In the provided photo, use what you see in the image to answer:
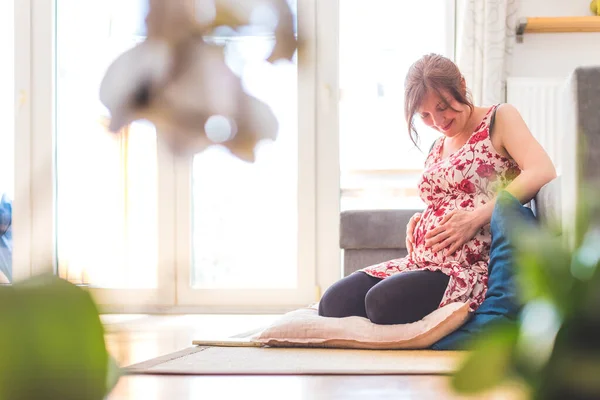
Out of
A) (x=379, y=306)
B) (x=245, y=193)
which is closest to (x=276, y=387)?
(x=379, y=306)

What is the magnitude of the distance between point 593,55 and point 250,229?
3.49 metres

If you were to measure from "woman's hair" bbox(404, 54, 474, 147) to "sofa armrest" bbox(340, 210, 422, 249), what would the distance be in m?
0.69

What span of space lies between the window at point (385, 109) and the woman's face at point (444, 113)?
1537mm

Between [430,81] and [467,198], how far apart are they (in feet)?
1.01

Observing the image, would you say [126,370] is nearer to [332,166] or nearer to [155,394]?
[155,394]

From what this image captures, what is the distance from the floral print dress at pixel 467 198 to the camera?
177cm

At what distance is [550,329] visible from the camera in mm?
166

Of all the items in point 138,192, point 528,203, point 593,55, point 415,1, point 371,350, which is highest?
point 415,1

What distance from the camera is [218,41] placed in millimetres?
192

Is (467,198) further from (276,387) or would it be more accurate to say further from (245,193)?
(245,193)

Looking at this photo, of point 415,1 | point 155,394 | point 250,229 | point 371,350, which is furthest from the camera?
point 415,1

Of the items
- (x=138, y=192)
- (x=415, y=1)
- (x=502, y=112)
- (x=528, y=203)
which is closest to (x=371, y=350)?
(x=528, y=203)

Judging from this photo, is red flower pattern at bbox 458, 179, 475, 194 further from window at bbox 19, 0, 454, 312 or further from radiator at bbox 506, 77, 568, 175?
radiator at bbox 506, 77, 568, 175

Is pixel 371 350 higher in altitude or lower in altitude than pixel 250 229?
lower
